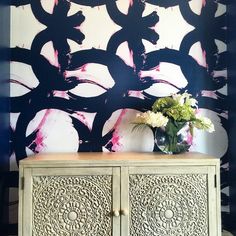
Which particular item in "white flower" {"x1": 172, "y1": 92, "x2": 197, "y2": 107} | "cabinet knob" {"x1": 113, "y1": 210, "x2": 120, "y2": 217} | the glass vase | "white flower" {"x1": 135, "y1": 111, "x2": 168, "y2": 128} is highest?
"white flower" {"x1": 172, "y1": 92, "x2": 197, "y2": 107}

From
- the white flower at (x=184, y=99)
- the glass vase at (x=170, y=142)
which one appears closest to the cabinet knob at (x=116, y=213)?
the glass vase at (x=170, y=142)

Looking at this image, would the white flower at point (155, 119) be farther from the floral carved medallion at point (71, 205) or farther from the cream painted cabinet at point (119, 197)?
the floral carved medallion at point (71, 205)

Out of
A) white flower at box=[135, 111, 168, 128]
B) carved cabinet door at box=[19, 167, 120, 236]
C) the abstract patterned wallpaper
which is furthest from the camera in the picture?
the abstract patterned wallpaper

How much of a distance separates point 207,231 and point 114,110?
914mm

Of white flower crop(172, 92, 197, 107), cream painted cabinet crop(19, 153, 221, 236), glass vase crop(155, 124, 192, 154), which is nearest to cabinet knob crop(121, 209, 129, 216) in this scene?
cream painted cabinet crop(19, 153, 221, 236)

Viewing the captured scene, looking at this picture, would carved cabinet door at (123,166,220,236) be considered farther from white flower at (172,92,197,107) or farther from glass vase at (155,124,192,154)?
white flower at (172,92,197,107)

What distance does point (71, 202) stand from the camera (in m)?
1.50

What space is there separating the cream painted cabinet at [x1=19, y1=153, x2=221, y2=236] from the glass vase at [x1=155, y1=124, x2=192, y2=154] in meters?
0.23

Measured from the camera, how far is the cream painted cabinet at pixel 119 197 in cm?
148

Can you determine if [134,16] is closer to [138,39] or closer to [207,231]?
[138,39]

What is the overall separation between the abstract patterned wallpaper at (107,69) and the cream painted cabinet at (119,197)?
41 centimetres

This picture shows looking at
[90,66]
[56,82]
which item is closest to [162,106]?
[90,66]

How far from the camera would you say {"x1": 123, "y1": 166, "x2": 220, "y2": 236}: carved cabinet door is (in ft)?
5.00

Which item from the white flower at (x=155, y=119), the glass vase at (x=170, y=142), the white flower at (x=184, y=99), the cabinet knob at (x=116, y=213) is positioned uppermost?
the white flower at (x=184, y=99)
